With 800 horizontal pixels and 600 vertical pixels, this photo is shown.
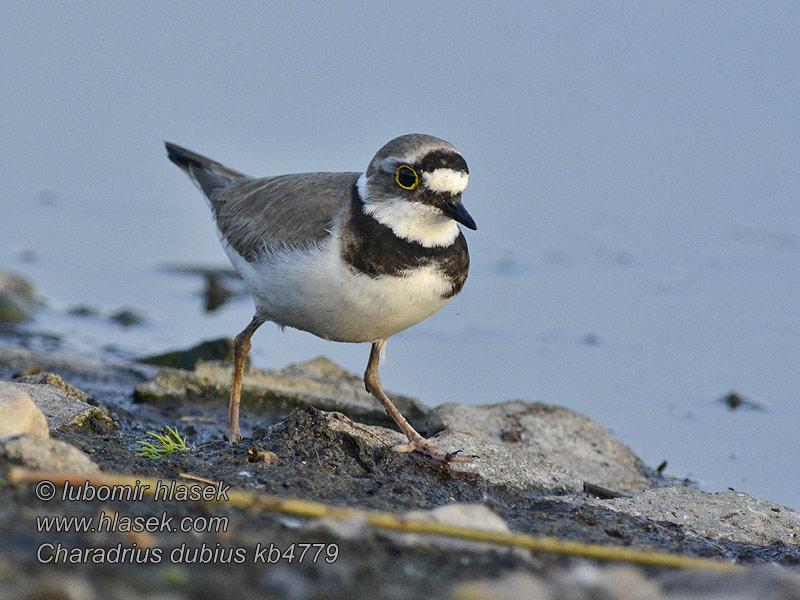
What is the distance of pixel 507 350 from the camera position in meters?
8.29

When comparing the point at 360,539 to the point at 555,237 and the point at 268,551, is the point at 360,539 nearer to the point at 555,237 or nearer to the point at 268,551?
the point at 268,551

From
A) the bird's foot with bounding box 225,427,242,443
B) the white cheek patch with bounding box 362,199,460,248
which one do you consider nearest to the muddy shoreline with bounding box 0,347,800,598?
the bird's foot with bounding box 225,427,242,443

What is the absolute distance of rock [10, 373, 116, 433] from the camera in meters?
4.70

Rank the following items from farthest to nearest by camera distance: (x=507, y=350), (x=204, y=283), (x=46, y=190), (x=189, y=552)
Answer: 1. (x=46, y=190)
2. (x=204, y=283)
3. (x=507, y=350)
4. (x=189, y=552)

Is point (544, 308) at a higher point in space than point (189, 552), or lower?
higher

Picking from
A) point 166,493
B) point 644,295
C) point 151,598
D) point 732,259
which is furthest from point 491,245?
point 151,598

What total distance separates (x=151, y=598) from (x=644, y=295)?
7304 mm

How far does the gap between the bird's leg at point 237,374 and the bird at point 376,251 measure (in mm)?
418

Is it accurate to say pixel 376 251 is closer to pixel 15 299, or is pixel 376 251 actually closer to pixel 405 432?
pixel 405 432

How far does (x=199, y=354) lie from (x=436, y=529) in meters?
4.33

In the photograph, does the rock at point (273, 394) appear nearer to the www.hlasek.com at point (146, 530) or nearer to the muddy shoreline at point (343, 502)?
the muddy shoreline at point (343, 502)

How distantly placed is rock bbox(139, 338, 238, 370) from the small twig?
3.74 metres

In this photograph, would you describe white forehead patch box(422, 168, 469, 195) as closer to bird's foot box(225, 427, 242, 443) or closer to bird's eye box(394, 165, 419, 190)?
bird's eye box(394, 165, 419, 190)

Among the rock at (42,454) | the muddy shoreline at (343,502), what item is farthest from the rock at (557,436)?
the rock at (42,454)
